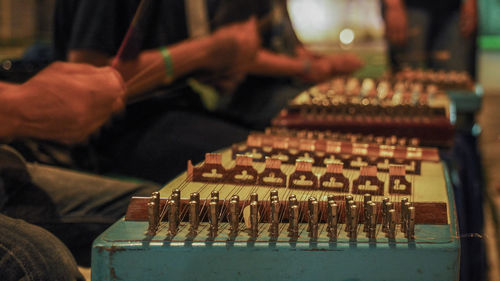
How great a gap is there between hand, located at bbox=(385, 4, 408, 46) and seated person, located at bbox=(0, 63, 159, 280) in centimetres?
315

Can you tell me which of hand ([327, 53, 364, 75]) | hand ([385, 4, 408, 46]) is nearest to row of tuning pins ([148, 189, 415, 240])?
hand ([327, 53, 364, 75])

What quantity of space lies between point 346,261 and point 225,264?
0.16 meters

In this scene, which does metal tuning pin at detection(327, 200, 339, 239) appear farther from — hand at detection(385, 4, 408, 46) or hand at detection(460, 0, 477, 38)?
hand at detection(460, 0, 477, 38)

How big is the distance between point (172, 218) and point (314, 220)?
0.20m

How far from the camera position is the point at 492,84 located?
6.68 meters

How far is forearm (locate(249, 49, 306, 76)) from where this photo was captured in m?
2.74

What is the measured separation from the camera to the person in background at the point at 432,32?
3.96 meters

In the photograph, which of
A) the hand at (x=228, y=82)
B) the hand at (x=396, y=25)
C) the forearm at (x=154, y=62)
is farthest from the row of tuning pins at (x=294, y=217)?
the hand at (x=396, y=25)

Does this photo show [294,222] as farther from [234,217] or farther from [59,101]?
[59,101]

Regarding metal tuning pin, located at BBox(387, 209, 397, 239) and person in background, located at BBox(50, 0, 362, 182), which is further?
person in background, located at BBox(50, 0, 362, 182)

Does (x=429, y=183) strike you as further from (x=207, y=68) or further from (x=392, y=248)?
(x=207, y=68)

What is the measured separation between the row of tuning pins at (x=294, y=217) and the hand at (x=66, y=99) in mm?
443

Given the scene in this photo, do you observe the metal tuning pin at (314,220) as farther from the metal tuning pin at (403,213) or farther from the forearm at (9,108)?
the forearm at (9,108)

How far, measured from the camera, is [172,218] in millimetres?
755
